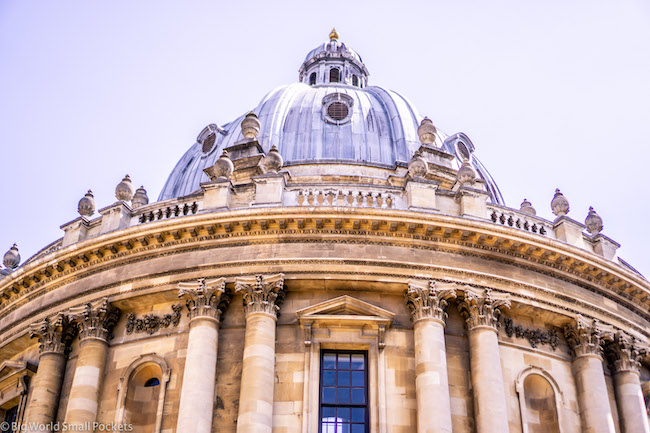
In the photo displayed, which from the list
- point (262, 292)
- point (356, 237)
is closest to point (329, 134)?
point (356, 237)

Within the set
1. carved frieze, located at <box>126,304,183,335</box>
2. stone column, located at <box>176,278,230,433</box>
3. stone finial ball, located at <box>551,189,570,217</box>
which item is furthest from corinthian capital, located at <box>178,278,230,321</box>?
stone finial ball, located at <box>551,189,570,217</box>

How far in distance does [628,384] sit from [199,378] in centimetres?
1221

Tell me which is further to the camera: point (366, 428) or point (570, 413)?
point (570, 413)

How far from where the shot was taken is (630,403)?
946 inches

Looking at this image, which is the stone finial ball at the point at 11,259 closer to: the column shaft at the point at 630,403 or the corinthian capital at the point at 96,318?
the corinthian capital at the point at 96,318

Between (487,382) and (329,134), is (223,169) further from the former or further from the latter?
(487,382)

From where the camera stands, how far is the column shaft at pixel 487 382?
21.2m

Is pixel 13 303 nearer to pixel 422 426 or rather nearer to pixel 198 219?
pixel 198 219

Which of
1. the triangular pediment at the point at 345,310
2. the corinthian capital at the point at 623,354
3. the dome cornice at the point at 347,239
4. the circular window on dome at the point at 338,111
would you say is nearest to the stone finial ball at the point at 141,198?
the dome cornice at the point at 347,239

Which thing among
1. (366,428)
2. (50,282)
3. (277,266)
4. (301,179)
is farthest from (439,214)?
(50,282)

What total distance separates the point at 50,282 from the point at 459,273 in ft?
40.7

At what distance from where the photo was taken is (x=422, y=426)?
20797mm

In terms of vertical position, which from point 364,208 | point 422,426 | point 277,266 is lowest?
point 422,426

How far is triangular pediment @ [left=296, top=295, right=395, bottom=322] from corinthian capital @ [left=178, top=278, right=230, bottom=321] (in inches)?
83.9
